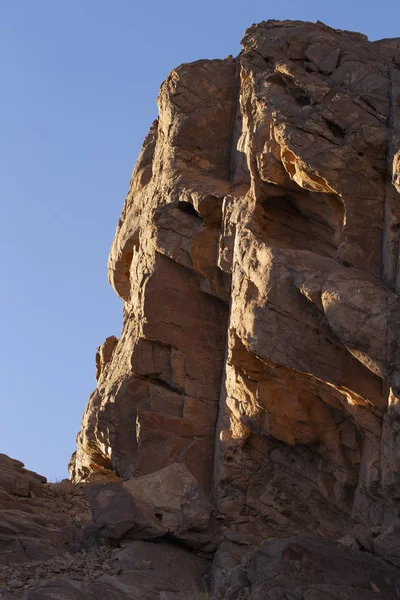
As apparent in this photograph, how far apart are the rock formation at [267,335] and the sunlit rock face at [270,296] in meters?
0.05

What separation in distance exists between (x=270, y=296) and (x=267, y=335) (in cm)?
91

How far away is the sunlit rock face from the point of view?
874 inches

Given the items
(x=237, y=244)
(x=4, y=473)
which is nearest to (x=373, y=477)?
(x=237, y=244)

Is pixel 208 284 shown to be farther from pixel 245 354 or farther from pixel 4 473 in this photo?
pixel 4 473

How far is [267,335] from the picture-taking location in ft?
76.6

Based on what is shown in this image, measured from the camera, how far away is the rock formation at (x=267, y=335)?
21016 mm

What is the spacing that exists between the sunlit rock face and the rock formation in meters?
0.05

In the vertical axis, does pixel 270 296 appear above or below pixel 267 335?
above

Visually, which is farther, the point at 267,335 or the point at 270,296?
the point at 267,335

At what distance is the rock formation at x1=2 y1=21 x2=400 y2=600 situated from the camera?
68.9ft

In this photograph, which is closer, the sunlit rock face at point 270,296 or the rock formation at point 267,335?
the rock formation at point 267,335

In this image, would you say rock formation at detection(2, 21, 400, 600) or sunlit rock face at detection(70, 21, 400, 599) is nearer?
rock formation at detection(2, 21, 400, 600)

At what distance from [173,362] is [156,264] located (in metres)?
2.91

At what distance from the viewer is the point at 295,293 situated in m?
22.7
